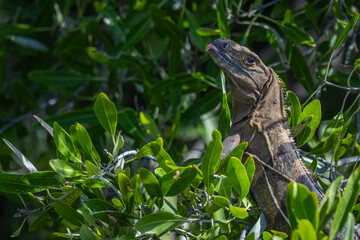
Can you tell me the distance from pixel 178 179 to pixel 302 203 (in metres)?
0.65

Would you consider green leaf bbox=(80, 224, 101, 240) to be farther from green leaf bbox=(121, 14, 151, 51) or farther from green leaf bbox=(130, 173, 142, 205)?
green leaf bbox=(121, 14, 151, 51)

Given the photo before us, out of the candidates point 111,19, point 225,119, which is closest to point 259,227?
point 225,119

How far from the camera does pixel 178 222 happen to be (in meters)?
2.41

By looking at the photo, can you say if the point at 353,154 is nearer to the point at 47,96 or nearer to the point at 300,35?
the point at 300,35

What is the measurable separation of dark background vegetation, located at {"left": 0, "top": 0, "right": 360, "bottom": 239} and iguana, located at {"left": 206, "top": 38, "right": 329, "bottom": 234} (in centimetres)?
40

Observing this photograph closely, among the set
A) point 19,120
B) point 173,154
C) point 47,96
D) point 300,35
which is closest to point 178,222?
point 173,154

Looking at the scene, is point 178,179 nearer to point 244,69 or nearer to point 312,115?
point 312,115

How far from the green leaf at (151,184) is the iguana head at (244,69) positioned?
1.09 metres

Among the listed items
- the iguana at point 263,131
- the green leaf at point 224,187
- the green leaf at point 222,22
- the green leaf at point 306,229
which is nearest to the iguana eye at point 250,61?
the iguana at point 263,131

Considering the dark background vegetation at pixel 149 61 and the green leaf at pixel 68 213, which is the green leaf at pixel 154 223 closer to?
the green leaf at pixel 68 213

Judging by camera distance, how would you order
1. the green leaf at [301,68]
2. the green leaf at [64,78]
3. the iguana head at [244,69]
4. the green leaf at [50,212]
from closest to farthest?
the green leaf at [50,212], the iguana head at [244,69], the green leaf at [301,68], the green leaf at [64,78]

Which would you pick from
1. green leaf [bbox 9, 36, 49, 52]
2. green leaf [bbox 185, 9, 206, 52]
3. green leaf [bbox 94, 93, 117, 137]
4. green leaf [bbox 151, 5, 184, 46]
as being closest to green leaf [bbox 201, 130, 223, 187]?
green leaf [bbox 94, 93, 117, 137]

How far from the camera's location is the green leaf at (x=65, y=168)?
2371mm

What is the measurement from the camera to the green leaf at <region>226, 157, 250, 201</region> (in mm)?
2428
